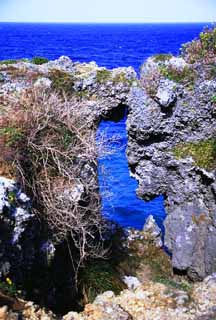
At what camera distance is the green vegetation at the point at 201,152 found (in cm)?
1639

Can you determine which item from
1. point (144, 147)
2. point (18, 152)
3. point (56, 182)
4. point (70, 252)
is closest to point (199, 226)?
point (144, 147)

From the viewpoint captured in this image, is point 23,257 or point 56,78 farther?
point 56,78

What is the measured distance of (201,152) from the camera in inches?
660

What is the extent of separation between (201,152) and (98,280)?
5880 millimetres

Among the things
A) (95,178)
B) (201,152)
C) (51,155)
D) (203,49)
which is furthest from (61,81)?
(201,152)

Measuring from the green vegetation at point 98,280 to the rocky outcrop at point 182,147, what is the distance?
2661 millimetres

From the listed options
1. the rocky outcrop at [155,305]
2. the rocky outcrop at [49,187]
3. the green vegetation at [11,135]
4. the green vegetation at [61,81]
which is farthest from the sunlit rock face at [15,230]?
the green vegetation at [61,81]

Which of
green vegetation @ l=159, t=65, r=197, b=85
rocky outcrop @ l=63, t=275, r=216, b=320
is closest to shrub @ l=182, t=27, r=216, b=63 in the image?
green vegetation @ l=159, t=65, r=197, b=85

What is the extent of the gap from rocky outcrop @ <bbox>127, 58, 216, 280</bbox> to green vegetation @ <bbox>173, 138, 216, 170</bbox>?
0.04 metres

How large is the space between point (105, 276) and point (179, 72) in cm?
785

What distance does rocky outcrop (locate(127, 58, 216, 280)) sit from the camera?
54.4 ft

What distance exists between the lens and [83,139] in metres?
13.9

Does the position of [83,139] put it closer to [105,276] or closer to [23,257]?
[23,257]

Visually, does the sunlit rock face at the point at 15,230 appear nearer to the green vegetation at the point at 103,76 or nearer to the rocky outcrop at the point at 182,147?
the rocky outcrop at the point at 182,147
